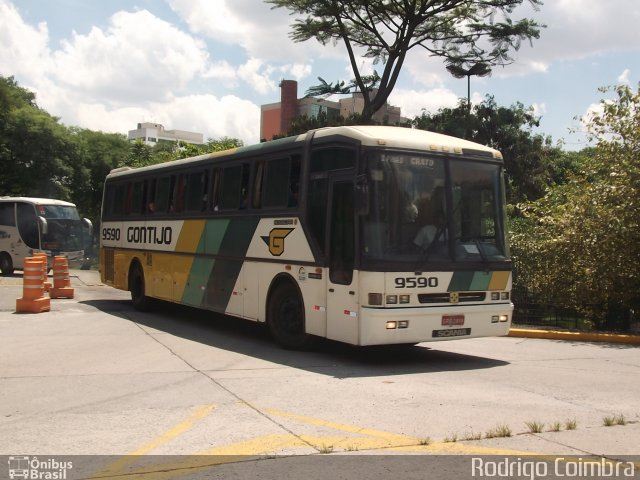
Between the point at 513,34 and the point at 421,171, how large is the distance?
890 inches

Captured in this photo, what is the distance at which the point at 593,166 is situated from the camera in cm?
1525

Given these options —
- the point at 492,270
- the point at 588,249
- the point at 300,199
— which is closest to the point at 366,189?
the point at 300,199

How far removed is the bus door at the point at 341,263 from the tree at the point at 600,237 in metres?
7.10

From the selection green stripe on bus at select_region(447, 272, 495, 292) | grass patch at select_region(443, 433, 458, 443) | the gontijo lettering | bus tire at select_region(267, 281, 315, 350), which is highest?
the gontijo lettering

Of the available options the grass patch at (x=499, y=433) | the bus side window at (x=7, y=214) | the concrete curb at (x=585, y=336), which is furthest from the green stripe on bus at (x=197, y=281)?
the bus side window at (x=7, y=214)

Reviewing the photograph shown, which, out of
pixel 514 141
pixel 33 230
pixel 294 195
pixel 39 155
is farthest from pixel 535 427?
pixel 39 155

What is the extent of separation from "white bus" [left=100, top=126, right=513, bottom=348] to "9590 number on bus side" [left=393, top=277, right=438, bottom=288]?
2cm

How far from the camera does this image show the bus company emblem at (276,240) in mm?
10609

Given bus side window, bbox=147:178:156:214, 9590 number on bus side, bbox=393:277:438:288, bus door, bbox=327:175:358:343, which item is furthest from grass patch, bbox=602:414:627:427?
bus side window, bbox=147:178:156:214

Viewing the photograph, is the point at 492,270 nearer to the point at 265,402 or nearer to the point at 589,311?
Result: the point at 265,402

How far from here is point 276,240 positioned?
10812mm

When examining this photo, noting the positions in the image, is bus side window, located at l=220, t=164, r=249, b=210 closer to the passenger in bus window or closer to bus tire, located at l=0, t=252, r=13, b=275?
the passenger in bus window

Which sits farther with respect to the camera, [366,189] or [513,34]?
[513,34]

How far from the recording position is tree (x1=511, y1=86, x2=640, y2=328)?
13.9 meters
